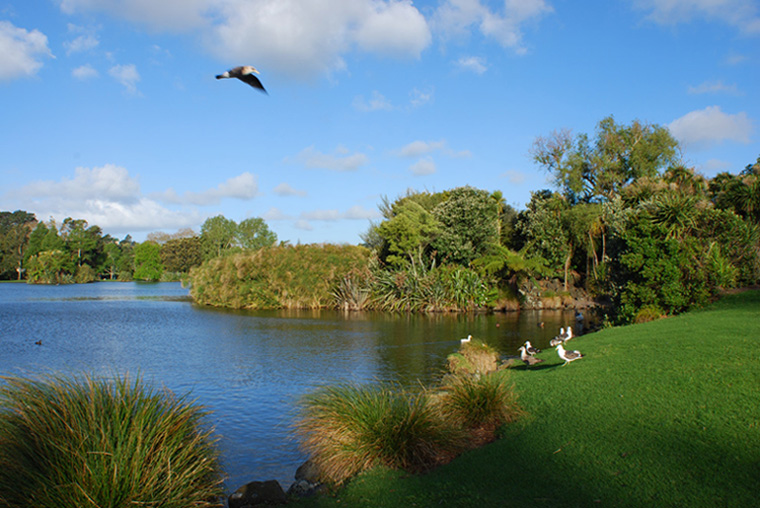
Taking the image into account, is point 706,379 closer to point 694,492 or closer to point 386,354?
point 694,492

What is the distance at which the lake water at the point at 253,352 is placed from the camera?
9.92 metres

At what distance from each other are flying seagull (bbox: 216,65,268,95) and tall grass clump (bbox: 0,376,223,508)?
4454mm

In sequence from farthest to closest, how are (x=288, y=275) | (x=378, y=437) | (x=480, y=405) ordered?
(x=288, y=275), (x=480, y=405), (x=378, y=437)

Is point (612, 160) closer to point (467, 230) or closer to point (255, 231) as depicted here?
point (467, 230)

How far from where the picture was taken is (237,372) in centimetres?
1504

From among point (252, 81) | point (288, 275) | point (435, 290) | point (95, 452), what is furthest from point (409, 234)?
point (95, 452)

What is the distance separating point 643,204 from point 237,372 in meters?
15.8

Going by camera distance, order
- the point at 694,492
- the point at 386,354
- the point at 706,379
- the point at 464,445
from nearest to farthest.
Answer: the point at 694,492 → the point at 464,445 → the point at 706,379 → the point at 386,354

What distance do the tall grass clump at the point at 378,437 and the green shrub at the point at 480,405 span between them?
1.45 ft

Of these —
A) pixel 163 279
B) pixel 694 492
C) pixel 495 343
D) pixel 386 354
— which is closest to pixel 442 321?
pixel 495 343

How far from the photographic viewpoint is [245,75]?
7.68 metres

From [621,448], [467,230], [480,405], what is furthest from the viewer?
[467,230]

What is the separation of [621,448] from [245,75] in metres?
6.91

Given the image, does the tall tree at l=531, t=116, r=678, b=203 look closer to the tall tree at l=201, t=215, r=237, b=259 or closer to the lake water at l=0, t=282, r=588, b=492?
the lake water at l=0, t=282, r=588, b=492
